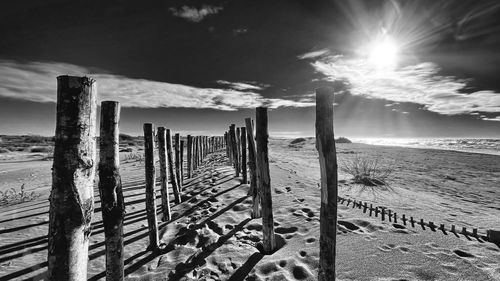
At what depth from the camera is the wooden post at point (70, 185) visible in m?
2.18

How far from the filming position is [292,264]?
4.07m

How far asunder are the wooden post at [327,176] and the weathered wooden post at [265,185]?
59.7 inches

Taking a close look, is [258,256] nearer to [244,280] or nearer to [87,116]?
[244,280]

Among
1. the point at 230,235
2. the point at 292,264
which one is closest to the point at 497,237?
the point at 292,264

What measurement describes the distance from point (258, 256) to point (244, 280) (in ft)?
2.23

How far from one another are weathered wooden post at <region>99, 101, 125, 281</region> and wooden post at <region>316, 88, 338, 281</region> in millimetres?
2742

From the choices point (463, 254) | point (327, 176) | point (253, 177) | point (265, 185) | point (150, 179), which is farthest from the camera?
point (253, 177)

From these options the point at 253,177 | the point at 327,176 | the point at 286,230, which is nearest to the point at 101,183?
the point at 327,176

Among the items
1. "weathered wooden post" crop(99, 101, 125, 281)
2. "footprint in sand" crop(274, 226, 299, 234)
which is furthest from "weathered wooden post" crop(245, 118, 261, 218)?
"weathered wooden post" crop(99, 101, 125, 281)

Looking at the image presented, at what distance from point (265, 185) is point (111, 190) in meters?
2.66

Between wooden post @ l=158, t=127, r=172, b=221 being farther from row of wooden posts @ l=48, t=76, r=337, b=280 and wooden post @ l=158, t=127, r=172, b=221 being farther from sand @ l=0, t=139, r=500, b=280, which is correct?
row of wooden posts @ l=48, t=76, r=337, b=280

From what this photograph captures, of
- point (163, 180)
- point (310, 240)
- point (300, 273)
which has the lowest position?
A: point (300, 273)

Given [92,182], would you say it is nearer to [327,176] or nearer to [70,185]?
[70,185]

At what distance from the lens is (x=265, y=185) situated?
4.67 m
